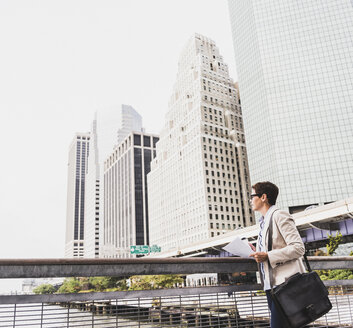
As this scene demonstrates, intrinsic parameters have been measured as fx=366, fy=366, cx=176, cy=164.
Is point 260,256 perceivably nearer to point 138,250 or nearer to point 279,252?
point 279,252

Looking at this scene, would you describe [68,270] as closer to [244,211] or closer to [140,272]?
[140,272]

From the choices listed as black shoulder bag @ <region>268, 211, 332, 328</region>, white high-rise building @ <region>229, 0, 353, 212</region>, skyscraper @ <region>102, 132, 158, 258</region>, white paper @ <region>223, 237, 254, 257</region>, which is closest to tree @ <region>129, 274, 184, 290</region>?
white high-rise building @ <region>229, 0, 353, 212</region>

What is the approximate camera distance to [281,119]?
316ft

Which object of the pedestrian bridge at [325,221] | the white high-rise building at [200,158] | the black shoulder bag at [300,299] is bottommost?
the black shoulder bag at [300,299]

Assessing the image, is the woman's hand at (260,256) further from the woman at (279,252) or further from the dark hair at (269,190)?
the dark hair at (269,190)

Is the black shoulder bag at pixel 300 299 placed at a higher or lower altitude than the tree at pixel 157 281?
lower

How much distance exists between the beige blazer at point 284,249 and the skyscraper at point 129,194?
15555 centimetres

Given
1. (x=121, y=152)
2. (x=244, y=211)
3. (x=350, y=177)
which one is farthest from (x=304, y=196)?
(x=121, y=152)

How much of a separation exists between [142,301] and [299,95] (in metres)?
100

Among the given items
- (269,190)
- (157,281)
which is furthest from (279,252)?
(157,281)

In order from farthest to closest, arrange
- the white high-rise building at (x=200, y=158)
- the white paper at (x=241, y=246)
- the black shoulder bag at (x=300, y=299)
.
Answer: the white high-rise building at (x=200, y=158)
the white paper at (x=241, y=246)
the black shoulder bag at (x=300, y=299)

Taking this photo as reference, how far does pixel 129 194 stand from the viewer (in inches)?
6629

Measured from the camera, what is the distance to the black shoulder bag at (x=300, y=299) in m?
3.62

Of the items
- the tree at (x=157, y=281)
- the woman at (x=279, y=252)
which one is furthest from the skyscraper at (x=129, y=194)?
the woman at (x=279, y=252)
